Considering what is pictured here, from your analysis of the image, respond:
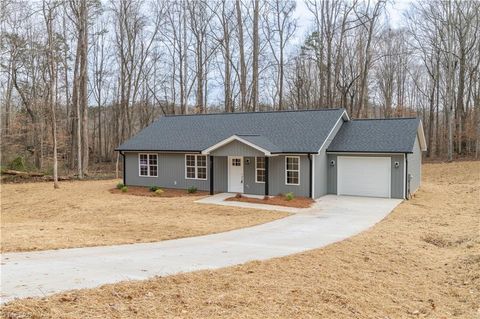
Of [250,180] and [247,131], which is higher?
[247,131]

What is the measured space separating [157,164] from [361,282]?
16.9 metres

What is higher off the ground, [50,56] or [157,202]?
[50,56]

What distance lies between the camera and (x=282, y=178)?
1905 cm

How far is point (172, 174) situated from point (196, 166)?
1.52 m

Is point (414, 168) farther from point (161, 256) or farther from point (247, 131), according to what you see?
point (161, 256)

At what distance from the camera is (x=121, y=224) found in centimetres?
1318

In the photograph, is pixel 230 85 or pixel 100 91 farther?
pixel 100 91

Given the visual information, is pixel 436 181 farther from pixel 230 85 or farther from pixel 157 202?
pixel 230 85

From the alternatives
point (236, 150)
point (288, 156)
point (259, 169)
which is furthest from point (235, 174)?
point (288, 156)

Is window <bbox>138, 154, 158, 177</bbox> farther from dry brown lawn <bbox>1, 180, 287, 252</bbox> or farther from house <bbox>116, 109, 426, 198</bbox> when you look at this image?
dry brown lawn <bbox>1, 180, 287, 252</bbox>

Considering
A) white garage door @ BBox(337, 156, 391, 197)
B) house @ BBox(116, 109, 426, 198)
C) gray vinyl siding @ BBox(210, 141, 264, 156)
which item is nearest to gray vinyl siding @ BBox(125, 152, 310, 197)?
house @ BBox(116, 109, 426, 198)

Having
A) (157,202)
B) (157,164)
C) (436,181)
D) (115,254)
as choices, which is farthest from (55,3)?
(436,181)

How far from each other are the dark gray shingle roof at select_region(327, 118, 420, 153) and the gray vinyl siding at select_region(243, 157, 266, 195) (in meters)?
3.63

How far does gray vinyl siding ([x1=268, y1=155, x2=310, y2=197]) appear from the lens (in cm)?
1844
